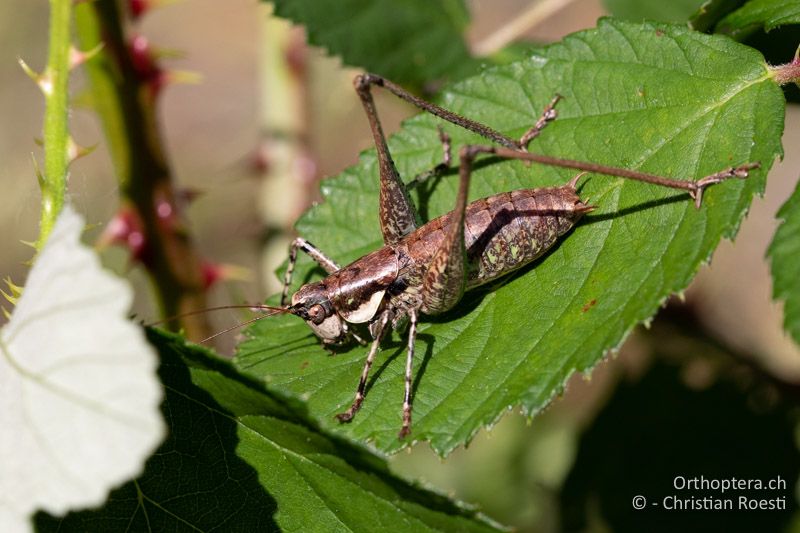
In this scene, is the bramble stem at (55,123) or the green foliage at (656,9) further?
the green foliage at (656,9)

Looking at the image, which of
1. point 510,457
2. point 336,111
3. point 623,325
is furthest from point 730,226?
point 336,111

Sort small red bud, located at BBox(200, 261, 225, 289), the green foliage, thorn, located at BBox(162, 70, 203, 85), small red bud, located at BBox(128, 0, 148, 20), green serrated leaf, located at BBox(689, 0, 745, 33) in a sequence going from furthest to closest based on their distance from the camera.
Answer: the green foliage, small red bud, located at BBox(200, 261, 225, 289), thorn, located at BBox(162, 70, 203, 85), small red bud, located at BBox(128, 0, 148, 20), green serrated leaf, located at BBox(689, 0, 745, 33)

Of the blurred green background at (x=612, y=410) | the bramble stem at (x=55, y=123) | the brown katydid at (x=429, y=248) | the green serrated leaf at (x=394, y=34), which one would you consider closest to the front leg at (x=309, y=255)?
the brown katydid at (x=429, y=248)

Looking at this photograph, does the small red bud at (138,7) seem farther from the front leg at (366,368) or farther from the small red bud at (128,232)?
the front leg at (366,368)

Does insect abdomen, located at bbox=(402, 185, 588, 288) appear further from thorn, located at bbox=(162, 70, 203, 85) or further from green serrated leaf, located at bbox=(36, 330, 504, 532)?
thorn, located at bbox=(162, 70, 203, 85)

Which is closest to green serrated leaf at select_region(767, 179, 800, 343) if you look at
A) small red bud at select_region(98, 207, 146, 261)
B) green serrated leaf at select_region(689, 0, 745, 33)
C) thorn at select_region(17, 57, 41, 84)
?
green serrated leaf at select_region(689, 0, 745, 33)

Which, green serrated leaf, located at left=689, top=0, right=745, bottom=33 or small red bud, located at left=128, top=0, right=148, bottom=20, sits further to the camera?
small red bud, located at left=128, top=0, right=148, bottom=20

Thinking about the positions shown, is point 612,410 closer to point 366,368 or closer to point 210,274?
point 366,368
